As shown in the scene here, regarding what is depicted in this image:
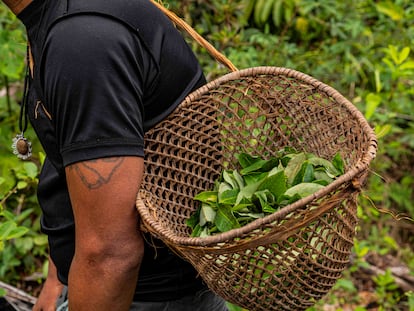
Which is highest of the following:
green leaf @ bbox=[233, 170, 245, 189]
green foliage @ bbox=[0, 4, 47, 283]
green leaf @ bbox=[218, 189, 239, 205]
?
green leaf @ bbox=[218, 189, 239, 205]

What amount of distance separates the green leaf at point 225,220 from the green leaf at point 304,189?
0.46ft

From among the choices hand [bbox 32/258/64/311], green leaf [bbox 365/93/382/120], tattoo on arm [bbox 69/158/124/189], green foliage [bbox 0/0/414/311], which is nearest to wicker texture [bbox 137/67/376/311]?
tattoo on arm [bbox 69/158/124/189]

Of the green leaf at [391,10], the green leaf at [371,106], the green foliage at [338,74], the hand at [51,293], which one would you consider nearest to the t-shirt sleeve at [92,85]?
the hand at [51,293]

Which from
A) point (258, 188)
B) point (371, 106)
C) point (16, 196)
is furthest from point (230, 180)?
point (16, 196)

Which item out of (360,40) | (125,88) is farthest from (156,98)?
(360,40)

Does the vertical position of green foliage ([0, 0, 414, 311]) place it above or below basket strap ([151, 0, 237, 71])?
below

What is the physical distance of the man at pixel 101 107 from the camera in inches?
50.1

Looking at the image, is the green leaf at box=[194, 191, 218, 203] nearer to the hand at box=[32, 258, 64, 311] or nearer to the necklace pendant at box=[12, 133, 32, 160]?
the necklace pendant at box=[12, 133, 32, 160]

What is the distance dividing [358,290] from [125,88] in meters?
2.39

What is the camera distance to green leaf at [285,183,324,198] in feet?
4.69

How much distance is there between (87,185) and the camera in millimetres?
1321

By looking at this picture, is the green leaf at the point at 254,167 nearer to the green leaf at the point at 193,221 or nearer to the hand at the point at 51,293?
the green leaf at the point at 193,221

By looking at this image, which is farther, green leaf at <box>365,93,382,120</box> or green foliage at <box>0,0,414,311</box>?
green foliage at <box>0,0,414,311</box>

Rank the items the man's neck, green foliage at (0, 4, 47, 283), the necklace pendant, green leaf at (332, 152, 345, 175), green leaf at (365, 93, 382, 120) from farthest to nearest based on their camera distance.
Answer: green foliage at (0, 4, 47, 283), green leaf at (365, 93, 382, 120), the necklace pendant, green leaf at (332, 152, 345, 175), the man's neck
